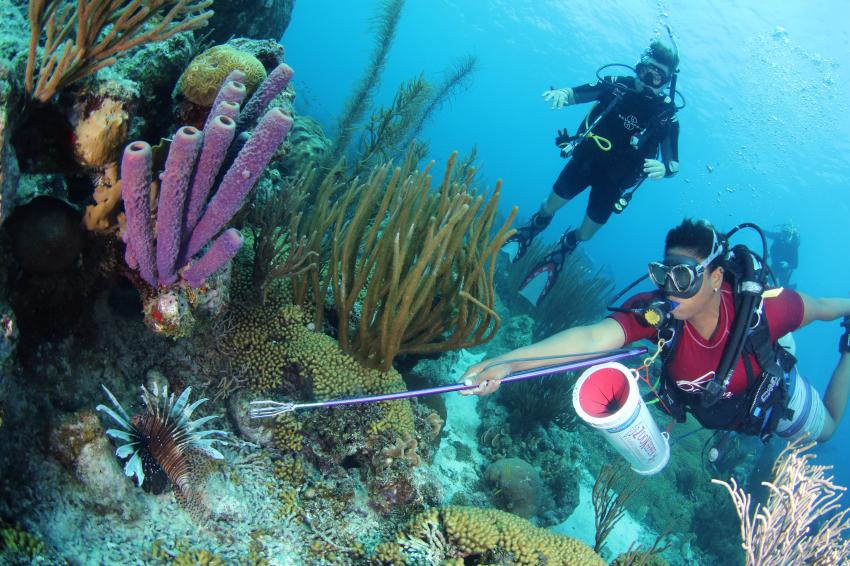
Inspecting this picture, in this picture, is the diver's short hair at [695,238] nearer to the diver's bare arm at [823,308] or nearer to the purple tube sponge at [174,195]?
the diver's bare arm at [823,308]

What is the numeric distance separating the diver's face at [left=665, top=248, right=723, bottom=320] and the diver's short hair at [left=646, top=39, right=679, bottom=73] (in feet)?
17.8

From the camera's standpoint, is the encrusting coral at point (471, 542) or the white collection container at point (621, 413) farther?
the white collection container at point (621, 413)

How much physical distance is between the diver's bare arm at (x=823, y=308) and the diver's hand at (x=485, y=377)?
3.10 m

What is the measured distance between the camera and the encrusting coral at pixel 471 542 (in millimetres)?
2654

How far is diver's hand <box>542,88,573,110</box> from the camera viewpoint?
7160 mm

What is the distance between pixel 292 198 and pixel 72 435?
82.2 inches

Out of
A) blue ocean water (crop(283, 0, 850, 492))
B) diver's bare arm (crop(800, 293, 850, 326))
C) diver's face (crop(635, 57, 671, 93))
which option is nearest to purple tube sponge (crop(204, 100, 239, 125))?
diver's bare arm (crop(800, 293, 850, 326))

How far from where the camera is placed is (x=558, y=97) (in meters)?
7.25

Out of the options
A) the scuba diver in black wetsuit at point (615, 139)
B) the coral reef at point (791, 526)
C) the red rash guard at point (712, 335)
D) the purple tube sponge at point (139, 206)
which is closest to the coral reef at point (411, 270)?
the purple tube sponge at point (139, 206)

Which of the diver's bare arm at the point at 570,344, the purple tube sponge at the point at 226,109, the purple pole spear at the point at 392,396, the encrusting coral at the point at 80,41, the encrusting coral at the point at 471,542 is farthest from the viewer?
the diver's bare arm at the point at 570,344

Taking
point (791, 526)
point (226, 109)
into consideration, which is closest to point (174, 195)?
point (226, 109)

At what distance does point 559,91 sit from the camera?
290 inches

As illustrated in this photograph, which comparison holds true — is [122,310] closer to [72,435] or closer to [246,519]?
[72,435]

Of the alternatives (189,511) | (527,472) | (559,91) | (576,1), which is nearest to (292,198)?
(189,511)
